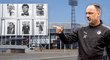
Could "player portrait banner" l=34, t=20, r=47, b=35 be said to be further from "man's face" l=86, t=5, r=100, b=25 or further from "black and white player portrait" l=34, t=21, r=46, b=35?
"man's face" l=86, t=5, r=100, b=25

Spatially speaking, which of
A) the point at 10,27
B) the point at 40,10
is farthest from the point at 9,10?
the point at 40,10

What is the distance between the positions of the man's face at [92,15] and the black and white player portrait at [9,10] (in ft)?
353

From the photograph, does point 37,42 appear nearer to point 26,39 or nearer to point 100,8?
point 26,39

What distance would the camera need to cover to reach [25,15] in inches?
4414

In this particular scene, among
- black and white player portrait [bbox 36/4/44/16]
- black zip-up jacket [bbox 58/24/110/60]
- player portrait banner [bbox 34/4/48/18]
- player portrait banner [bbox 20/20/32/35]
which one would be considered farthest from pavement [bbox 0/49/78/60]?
black and white player portrait [bbox 36/4/44/16]

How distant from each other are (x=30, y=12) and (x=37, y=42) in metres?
8.94

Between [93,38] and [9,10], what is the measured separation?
355ft

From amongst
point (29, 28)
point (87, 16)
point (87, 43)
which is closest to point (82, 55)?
point (87, 43)

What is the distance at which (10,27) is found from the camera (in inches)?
4348

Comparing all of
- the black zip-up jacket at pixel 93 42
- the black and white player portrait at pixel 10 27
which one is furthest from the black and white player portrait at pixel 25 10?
the black zip-up jacket at pixel 93 42

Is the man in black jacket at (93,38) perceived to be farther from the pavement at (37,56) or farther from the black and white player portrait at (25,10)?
the black and white player portrait at (25,10)

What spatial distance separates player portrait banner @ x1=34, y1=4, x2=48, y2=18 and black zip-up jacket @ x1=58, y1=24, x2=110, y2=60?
10484 cm

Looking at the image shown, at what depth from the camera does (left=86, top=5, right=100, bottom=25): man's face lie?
14.1 feet

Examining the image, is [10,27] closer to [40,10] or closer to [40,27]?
[40,27]
